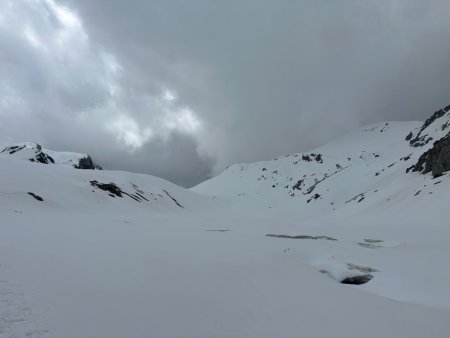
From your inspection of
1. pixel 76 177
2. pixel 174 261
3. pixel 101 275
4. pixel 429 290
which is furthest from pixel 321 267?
pixel 76 177

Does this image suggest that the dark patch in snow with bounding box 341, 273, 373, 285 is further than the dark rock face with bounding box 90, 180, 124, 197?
No

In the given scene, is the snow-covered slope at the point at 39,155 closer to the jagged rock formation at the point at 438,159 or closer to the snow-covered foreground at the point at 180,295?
the snow-covered foreground at the point at 180,295

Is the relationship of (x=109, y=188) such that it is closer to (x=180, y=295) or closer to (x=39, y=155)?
(x=180, y=295)

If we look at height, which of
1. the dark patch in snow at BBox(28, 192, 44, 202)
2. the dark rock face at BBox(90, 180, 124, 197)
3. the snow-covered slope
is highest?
the snow-covered slope

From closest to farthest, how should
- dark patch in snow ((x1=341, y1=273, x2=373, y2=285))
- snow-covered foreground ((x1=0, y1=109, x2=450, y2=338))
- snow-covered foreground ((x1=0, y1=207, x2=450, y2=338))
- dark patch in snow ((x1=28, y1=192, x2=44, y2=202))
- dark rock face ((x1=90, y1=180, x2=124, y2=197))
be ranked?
snow-covered foreground ((x1=0, y1=207, x2=450, y2=338)) < snow-covered foreground ((x1=0, y1=109, x2=450, y2=338)) < dark patch in snow ((x1=341, y1=273, x2=373, y2=285)) < dark patch in snow ((x1=28, y1=192, x2=44, y2=202)) < dark rock face ((x1=90, y1=180, x2=124, y2=197))

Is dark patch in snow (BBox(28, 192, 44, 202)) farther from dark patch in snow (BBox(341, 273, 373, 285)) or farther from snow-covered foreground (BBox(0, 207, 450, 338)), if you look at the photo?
dark patch in snow (BBox(341, 273, 373, 285))

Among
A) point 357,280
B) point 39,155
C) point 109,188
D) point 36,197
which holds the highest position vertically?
point 39,155

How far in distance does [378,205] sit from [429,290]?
66.8m

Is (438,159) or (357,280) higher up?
(438,159)

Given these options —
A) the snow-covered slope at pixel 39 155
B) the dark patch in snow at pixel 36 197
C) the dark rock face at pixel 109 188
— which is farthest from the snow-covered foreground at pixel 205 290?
the snow-covered slope at pixel 39 155

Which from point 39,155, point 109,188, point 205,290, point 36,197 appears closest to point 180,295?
point 205,290

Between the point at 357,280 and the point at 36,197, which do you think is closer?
the point at 357,280

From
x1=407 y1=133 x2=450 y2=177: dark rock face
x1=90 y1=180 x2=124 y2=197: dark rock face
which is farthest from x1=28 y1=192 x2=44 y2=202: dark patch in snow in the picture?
x1=407 y1=133 x2=450 y2=177: dark rock face

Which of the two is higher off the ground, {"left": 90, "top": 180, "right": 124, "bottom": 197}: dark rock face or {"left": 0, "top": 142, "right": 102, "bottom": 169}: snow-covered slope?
{"left": 0, "top": 142, "right": 102, "bottom": 169}: snow-covered slope
